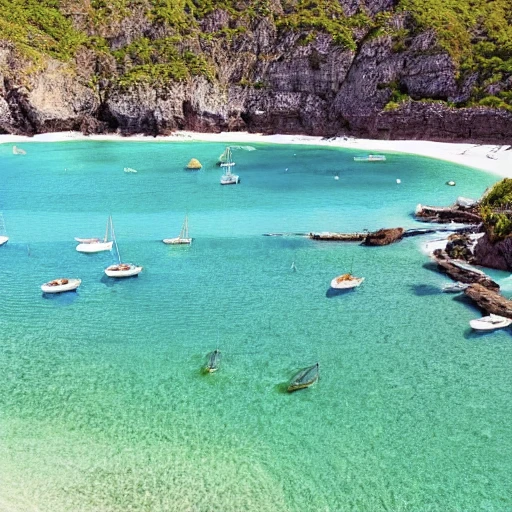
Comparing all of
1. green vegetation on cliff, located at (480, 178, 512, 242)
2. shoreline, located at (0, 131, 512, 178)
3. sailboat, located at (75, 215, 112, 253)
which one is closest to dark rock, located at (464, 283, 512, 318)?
green vegetation on cliff, located at (480, 178, 512, 242)

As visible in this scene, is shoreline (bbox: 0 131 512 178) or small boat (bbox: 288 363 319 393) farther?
shoreline (bbox: 0 131 512 178)

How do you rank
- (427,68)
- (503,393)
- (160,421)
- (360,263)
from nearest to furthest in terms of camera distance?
(160,421) < (503,393) < (360,263) < (427,68)

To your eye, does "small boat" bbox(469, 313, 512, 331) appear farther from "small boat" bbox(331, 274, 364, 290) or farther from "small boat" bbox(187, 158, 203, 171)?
"small boat" bbox(187, 158, 203, 171)

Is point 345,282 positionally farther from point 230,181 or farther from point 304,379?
point 230,181

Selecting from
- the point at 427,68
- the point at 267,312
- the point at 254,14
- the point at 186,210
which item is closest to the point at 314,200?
the point at 186,210

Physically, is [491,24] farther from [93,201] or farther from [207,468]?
[207,468]

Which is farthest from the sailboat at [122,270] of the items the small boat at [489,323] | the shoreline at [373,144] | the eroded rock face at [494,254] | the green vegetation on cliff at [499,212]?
the shoreline at [373,144]

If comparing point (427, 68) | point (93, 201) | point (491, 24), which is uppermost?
point (491, 24)

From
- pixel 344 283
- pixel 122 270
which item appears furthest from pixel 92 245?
pixel 344 283
